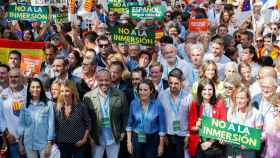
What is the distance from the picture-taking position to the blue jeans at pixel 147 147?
8477 mm

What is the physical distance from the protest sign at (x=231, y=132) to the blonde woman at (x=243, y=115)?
1.22 ft

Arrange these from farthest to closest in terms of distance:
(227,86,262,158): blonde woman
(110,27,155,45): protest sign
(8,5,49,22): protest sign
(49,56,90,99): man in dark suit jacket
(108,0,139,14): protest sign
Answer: (108,0,139,14): protest sign, (8,5,49,22): protest sign, (110,27,155,45): protest sign, (49,56,90,99): man in dark suit jacket, (227,86,262,158): blonde woman

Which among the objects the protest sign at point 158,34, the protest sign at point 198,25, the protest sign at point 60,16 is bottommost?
the protest sign at point 158,34

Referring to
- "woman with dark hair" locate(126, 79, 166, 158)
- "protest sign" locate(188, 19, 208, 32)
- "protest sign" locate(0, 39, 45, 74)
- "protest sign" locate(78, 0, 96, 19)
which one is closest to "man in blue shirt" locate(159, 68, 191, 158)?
"woman with dark hair" locate(126, 79, 166, 158)

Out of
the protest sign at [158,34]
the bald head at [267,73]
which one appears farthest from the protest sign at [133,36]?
the bald head at [267,73]

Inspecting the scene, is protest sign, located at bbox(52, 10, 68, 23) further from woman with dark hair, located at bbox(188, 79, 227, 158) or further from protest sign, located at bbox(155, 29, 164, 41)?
woman with dark hair, located at bbox(188, 79, 227, 158)

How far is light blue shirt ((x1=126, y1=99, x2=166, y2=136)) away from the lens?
27.5ft

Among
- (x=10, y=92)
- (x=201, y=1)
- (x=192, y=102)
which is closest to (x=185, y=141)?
(x=192, y=102)

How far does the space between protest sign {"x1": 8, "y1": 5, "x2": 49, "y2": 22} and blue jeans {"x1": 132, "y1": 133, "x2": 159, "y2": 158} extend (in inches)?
182

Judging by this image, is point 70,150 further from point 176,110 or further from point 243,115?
point 243,115

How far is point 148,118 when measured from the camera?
329 inches

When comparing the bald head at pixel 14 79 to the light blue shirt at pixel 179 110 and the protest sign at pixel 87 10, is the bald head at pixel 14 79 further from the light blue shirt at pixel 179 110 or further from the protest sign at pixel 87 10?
the protest sign at pixel 87 10

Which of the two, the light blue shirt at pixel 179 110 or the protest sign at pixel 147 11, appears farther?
the protest sign at pixel 147 11

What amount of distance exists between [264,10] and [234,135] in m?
8.57
